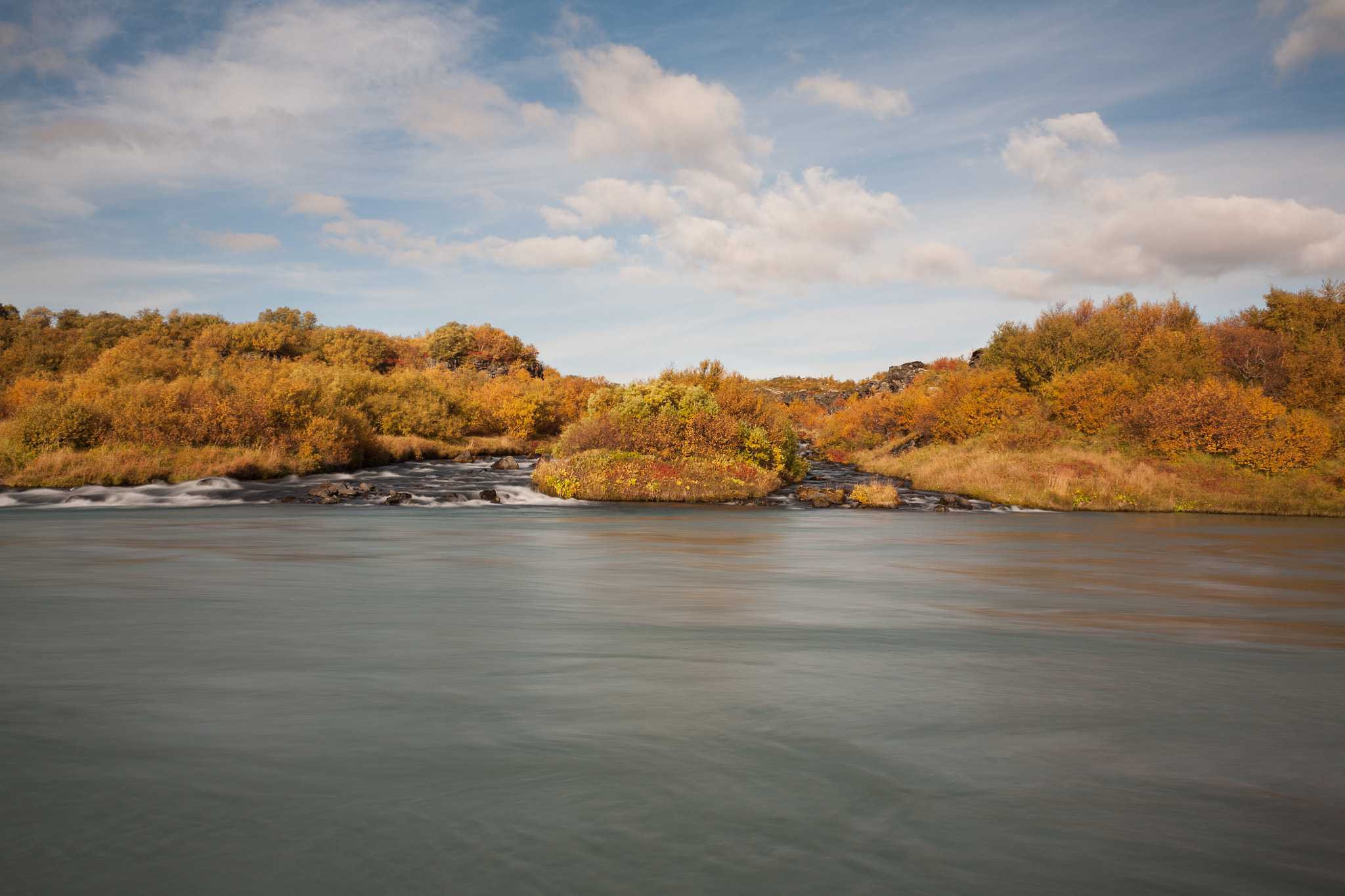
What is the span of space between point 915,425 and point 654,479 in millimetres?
27012

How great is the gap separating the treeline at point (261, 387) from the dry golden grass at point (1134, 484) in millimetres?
35545

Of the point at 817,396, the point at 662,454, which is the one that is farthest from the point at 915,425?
the point at 817,396

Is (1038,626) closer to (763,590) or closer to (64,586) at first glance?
(763,590)

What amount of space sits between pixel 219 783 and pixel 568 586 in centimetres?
899

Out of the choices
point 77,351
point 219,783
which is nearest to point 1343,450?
point 219,783

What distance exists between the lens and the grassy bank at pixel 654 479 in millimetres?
34156

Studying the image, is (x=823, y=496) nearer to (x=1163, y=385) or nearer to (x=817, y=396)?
(x=1163, y=385)

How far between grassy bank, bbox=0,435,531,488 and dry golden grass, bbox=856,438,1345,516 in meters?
34.0

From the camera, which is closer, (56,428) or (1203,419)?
(56,428)

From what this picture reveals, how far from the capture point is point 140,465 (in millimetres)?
33969

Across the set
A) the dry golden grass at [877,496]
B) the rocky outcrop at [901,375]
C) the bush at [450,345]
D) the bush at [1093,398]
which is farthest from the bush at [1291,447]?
the bush at [450,345]

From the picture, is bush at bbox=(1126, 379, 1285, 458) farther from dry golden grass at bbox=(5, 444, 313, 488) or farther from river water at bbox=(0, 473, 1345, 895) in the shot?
dry golden grass at bbox=(5, 444, 313, 488)

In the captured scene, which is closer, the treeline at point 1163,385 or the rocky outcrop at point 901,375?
the treeline at point 1163,385

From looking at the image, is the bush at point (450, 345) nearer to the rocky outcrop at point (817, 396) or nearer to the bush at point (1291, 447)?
the rocky outcrop at point (817, 396)
